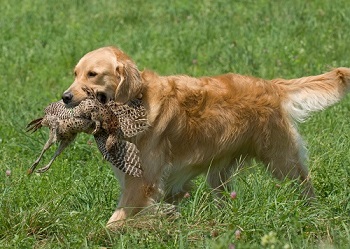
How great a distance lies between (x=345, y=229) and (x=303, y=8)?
7711mm

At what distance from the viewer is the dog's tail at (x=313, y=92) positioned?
650 cm

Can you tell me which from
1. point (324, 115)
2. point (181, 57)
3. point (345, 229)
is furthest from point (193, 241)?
point (181, 57)

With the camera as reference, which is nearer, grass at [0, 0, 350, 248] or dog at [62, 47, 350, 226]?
grass at [0, 0, 350, 248]

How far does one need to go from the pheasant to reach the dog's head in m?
0.07

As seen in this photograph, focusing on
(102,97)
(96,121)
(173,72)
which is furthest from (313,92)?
(173,72)

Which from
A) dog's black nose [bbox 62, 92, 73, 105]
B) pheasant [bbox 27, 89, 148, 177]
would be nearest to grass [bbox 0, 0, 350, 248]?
pheasant [bbox 27, 89, 148, 177]

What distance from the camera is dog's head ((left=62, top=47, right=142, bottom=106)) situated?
19.0 feet

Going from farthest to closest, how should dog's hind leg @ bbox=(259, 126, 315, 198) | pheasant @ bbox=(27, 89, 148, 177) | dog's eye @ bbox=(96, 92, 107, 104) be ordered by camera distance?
dog's hind leg @ bbox=(259, 126, 315, 198)
dog's eye @ bbox=(96, 92, 107, 104)
pheasant @ bbox=(27, 89, 148, 177)

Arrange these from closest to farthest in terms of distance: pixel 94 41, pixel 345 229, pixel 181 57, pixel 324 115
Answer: pixel 345 229 < pixel 324 115 < pixel 181 57 < pixel 94 41

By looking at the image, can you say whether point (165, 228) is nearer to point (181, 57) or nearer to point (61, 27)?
point (181, 57)

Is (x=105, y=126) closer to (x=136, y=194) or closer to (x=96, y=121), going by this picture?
(x=96, y=121)

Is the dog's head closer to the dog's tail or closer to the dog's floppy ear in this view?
the dog's floppy ear

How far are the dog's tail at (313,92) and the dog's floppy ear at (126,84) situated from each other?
1.30m

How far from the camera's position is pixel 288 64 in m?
10.1
